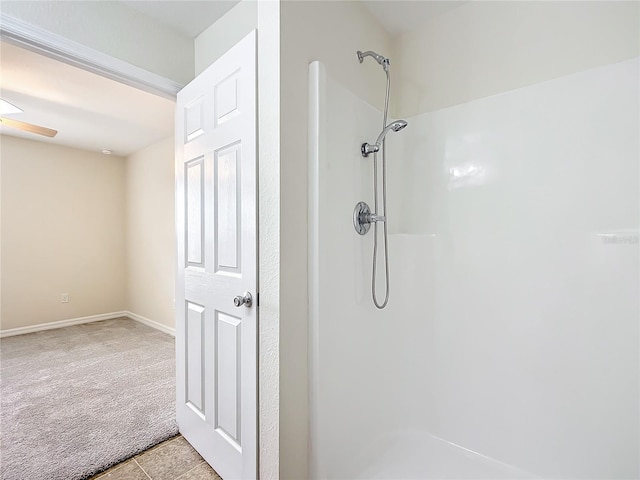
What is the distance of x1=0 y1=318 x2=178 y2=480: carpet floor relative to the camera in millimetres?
1713

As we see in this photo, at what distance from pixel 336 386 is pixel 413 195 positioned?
1136 millimetres

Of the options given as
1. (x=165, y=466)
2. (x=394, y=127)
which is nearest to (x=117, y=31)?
(x=394, y=127)

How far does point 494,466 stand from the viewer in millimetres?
1611

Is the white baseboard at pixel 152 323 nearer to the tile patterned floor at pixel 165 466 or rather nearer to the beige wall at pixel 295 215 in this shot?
the tile patterned floor at pixel 165 466

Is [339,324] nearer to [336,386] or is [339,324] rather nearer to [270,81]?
[336,386]

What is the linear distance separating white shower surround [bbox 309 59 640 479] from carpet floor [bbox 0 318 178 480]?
127cm

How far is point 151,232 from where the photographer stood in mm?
4410

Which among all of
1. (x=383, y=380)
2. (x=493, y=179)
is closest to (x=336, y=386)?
(x=383, y=380)

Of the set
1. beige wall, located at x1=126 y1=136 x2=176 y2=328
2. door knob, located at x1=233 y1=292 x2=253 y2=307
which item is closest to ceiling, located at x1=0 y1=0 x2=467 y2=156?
beige wall, located at x1=126 y1=136 x2=176 y2=328

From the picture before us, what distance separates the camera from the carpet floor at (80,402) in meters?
1.71

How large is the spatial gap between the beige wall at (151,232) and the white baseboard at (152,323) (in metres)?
0.05

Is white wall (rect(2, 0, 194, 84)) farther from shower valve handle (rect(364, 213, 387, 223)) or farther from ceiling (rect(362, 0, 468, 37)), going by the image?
shower valve handle (rect(364, 213, 387, 223))

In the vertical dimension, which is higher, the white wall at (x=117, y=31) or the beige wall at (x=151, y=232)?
the white wall at (x=117, y=31)

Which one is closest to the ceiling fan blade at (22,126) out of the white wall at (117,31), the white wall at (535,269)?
the white wall at (117,31)
